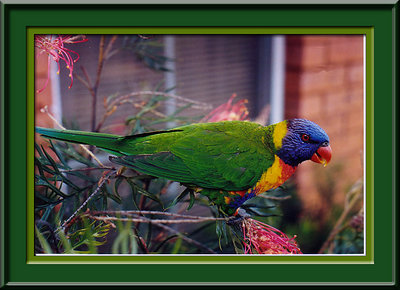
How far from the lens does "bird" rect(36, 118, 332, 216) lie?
0.86 metres

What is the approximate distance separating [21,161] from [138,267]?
359 mm

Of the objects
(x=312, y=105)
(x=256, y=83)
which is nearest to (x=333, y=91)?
(x=312, y=105)

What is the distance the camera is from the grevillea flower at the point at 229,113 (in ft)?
3.44

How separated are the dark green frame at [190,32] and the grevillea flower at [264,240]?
28mm

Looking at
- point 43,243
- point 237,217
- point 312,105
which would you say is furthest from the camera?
point 312,105

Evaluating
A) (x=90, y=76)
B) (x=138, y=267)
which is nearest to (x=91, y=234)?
(x=138, y=267)

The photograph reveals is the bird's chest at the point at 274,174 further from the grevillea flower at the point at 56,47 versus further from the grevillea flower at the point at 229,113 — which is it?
the grevillea flower at the point at 56,47

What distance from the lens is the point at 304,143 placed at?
2.80ft

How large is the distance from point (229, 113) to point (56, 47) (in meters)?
0.50

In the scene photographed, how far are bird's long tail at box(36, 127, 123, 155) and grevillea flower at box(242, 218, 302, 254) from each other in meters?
0.37

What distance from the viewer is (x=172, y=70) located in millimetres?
1184

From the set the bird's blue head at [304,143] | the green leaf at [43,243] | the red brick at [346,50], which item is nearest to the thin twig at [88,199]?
the green leaf at [43,243]

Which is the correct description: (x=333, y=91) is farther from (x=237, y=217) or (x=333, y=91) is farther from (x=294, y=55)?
(x=237, y=217)

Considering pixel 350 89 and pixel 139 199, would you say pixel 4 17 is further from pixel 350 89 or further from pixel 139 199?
pixel 350 89
